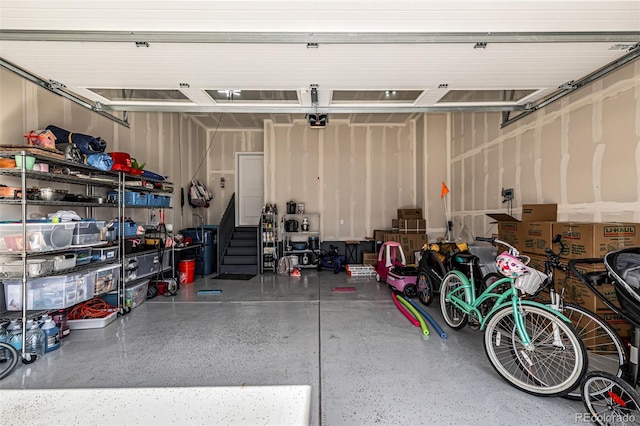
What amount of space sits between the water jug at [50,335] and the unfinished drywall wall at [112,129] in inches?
47.5

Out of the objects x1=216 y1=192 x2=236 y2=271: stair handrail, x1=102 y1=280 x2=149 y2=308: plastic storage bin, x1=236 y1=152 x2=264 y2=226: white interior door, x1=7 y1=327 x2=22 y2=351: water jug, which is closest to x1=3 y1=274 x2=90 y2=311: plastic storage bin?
x1=7 y1=327 x2=22 y2=351: water jug

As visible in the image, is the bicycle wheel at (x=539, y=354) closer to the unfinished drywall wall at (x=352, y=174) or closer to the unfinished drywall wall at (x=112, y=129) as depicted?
the unfinished drywall wall at (x=112, y=129)

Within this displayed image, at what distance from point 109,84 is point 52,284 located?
2299mm

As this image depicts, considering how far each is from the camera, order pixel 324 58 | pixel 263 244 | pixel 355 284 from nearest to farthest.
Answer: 1. pixel 324 58
2. pixel 355 284
3. pixel 263 244

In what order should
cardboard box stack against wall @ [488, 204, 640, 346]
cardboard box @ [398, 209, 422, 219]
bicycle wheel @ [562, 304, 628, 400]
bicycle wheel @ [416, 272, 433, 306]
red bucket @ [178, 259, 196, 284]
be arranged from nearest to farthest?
bicycle wheel @ [562, 304, 628, 400]
cardboard box stack against wall @ [488, 204, 640, 346]
bicycle wheel @ [416, 272, 433, 306]
red bucket @ [178, 259, 196, 284]
cardboard box @ [398, 209, 422, 219]

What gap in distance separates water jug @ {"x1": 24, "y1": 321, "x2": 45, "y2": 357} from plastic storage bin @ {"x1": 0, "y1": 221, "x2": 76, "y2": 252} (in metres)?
0.77

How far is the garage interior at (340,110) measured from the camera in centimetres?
208

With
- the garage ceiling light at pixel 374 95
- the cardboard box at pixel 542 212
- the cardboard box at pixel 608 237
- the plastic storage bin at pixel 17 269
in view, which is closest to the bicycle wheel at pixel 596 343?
the cardboard box at pixel 608 237

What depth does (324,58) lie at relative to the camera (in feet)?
8.82

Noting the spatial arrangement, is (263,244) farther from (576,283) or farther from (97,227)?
(576,283)

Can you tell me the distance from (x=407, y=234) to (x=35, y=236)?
5921 mm

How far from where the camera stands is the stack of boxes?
6.11 m

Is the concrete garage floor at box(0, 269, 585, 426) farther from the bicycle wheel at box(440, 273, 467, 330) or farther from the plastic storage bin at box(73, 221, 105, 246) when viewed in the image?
the plastic storage bin at box(73, 221, 105, 246)

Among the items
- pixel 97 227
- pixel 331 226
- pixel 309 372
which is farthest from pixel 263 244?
pixel 309 372
